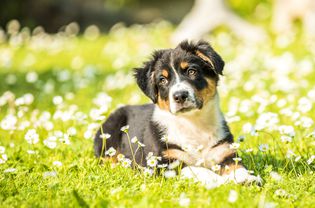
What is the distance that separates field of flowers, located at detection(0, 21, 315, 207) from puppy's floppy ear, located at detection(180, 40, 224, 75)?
67 centimetres

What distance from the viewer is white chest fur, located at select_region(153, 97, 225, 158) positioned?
5094 mm

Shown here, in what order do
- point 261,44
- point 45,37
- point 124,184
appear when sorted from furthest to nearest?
point 45,37 → point 261,44 → point 124,184

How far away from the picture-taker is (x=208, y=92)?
5195mm

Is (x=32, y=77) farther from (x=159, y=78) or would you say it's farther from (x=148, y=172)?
(x=148, y=172)

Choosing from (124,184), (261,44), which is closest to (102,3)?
(261,44)

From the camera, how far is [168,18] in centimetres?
2195

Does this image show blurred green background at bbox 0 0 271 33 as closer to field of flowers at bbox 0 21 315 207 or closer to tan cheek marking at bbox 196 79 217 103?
field of flowers at bbox 0 21 315 207

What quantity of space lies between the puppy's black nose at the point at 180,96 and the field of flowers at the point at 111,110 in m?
0.67

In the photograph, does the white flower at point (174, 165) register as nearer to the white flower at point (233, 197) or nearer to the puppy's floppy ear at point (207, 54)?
the white flower at point (233, 197)

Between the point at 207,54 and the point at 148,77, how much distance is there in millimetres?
604

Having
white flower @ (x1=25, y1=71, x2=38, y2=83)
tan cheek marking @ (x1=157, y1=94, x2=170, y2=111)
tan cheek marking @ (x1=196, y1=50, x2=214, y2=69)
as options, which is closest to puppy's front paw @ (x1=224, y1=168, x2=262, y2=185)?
tan cheek marking @ (x1=157, y1=94, x2=170, y2=111)

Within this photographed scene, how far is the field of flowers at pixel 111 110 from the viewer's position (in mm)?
4246

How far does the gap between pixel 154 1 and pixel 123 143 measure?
59.4ft

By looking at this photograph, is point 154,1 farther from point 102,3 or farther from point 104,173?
point 104,173
